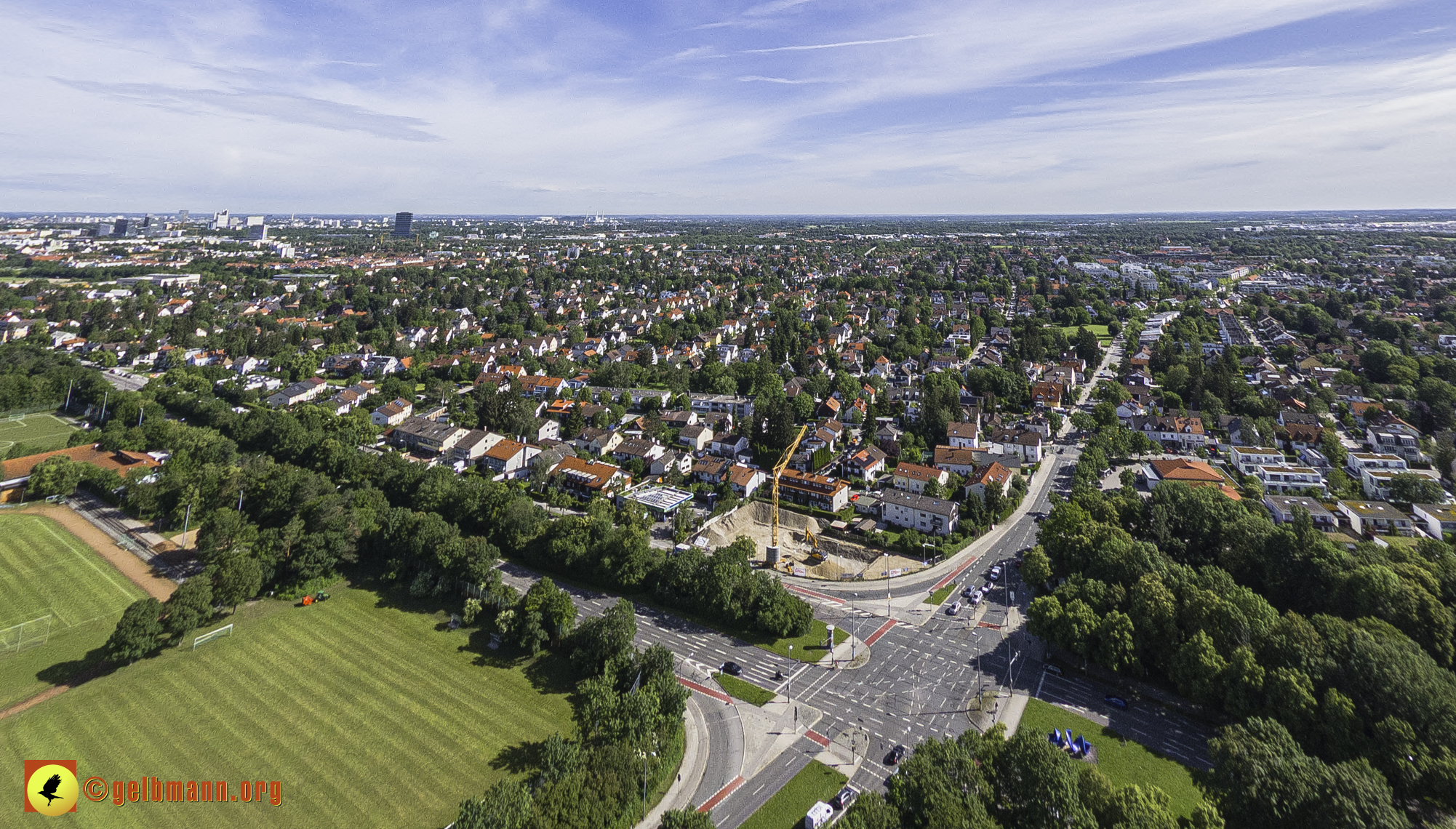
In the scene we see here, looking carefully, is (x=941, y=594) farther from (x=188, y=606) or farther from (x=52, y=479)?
(x=52, y=479)

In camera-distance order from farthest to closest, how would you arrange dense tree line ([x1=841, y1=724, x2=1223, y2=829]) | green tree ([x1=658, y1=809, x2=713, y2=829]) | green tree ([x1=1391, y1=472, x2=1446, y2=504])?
green tree ([x1=1391, y1=472, x2=1446, y2=504]) < dense tree line ([x1=841, y1=724, x2=1223, y2=829]) < green tree ([x1=658, y1=809, x2=713, y2=829])

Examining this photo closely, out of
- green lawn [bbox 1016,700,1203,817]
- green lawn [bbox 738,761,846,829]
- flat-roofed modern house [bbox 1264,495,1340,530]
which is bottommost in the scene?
green lawn [bbox 1016,700,1203,817]

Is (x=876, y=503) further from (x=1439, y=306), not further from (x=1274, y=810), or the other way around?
(x=1439, y=306)

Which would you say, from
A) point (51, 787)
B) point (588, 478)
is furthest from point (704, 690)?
point (51, 787)

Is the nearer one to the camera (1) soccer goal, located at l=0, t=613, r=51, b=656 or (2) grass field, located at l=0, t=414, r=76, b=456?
(1) soccer goal, located at l=0, t=613, r=51, b=656

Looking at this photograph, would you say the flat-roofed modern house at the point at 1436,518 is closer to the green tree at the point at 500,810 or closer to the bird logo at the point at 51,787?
the green tree at the point at 500,810

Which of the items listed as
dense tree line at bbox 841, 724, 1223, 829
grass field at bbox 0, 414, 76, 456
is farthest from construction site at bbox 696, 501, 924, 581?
grass field at bbox 0, 414, 76, 456

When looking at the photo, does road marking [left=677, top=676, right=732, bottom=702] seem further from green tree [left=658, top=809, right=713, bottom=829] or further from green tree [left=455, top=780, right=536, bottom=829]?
green tree [left=455, top=780, right=536, bottom=829]

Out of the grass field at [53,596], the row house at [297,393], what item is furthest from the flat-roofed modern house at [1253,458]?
the row house at [297,393]
